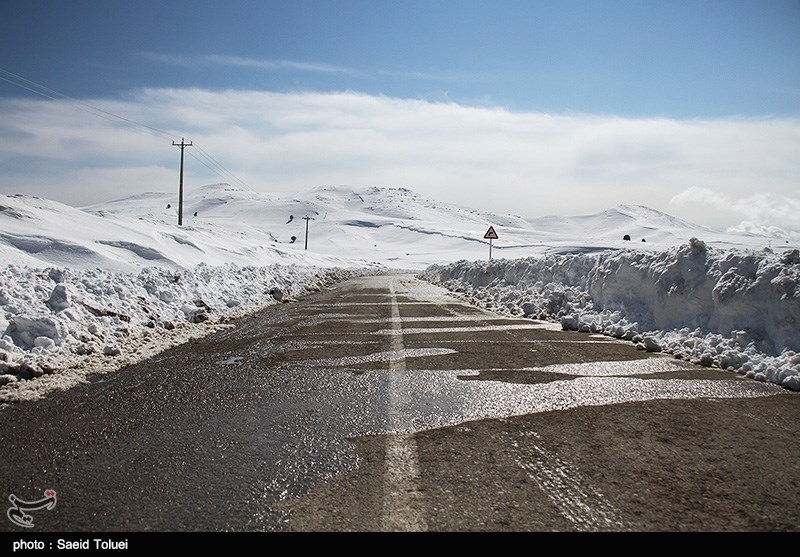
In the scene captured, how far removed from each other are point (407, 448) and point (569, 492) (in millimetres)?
1295

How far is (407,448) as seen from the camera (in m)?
4.33

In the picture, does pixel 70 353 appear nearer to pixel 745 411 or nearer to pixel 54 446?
pixel 54 446

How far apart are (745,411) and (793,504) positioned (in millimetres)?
2291

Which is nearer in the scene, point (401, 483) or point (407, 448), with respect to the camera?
point (401, 483)

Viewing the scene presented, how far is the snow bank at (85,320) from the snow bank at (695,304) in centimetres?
797

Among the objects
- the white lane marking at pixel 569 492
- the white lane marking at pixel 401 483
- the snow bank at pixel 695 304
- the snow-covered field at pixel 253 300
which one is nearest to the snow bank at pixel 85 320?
the snow-covered field at pixel 253 300

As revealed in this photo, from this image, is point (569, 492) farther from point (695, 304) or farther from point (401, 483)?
point (695, 304)

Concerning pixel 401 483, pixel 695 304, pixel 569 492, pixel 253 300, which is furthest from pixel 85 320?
pixel 695 304

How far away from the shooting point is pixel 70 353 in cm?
756

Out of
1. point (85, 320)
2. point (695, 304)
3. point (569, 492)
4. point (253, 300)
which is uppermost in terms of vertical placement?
point (695, 304)

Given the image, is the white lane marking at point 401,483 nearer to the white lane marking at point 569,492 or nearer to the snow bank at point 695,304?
the white lane marking at point 569,492

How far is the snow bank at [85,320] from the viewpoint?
→ 6.68 metres

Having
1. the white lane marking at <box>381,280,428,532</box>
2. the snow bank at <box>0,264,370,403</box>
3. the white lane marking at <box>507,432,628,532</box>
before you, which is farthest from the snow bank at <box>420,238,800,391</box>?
the snow bank at <box>0,264,370,403</box>
